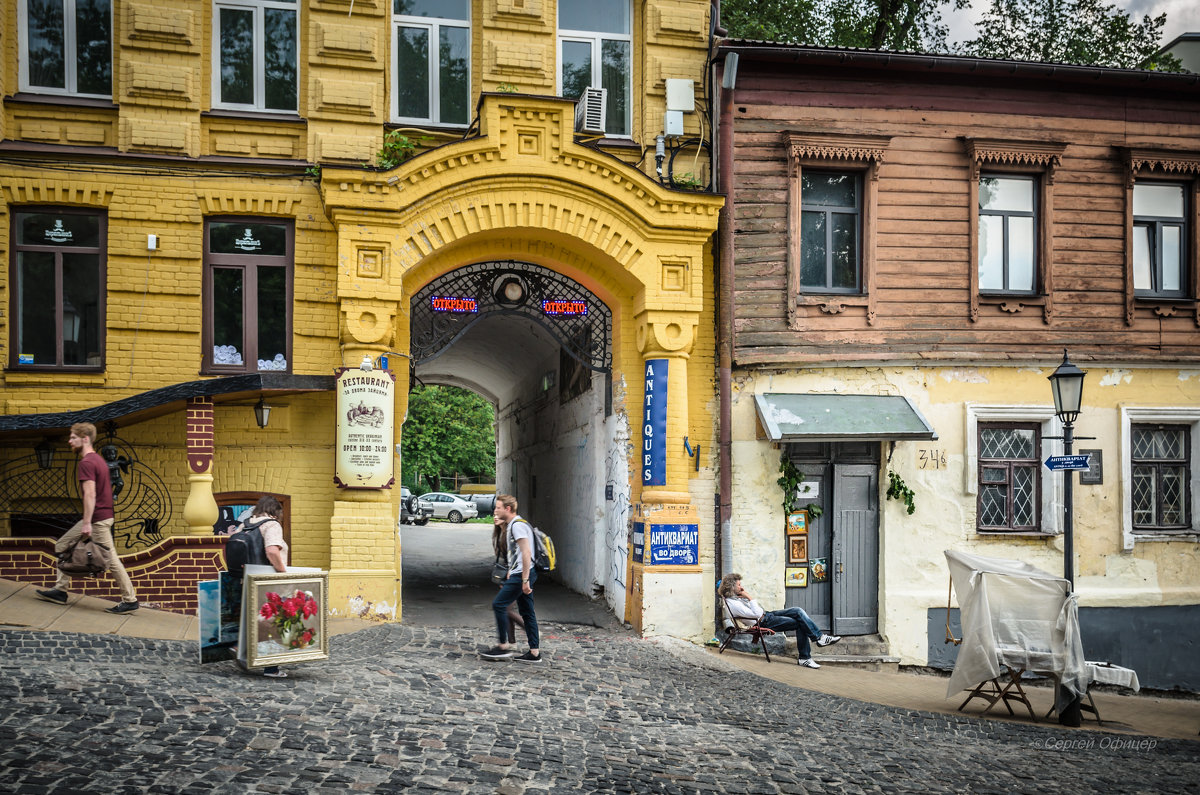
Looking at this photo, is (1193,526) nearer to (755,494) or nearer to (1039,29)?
(755,494)

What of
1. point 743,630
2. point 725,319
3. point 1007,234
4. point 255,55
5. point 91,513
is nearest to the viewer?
point 91,513

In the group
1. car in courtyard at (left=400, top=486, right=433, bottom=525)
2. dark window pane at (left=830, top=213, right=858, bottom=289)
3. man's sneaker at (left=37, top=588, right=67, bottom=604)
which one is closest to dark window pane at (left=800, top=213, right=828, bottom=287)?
dark window pane at (left=830, top=213, right=858, bottom=289)

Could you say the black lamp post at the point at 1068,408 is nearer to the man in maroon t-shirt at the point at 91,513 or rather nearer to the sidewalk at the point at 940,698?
the sidewalk at the point at 940,698

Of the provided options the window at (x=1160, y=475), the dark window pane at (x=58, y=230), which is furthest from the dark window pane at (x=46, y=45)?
the window at (x=1160, y=475)

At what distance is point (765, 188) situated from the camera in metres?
14.0

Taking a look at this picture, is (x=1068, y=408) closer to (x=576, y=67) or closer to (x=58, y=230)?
(x=576, y=67)

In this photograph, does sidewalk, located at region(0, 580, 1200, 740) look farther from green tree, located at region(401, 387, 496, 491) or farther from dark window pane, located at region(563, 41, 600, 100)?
green tree, located at region(401, 387, 496, 491)

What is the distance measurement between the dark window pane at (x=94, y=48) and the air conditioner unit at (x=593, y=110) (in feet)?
19.9

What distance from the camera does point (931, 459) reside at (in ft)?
46.0

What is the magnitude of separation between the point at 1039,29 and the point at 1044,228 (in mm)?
12982

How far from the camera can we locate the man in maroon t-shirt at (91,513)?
10062 millimetres

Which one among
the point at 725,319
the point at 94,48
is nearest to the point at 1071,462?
the point at 725,319

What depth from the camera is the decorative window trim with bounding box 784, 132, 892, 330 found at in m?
14.0

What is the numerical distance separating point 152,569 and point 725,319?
309 inches
